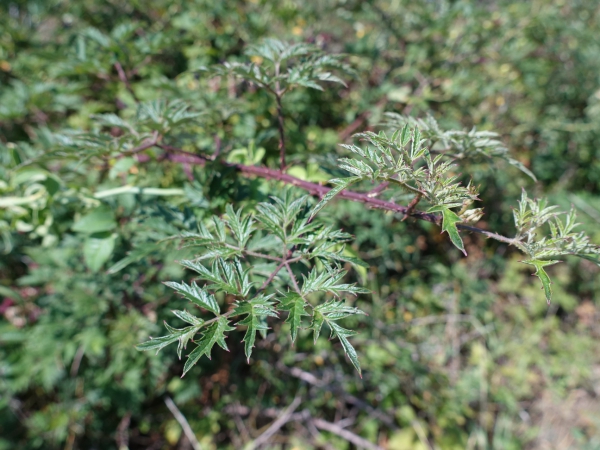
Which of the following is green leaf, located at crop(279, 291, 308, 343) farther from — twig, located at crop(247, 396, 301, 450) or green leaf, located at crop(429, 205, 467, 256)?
twig, located at crop(247, 396, 301, 450)

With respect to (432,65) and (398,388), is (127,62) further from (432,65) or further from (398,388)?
(398,388)

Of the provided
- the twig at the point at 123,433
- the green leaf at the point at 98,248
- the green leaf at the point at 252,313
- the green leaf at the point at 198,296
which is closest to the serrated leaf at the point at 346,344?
the green leaf at the point at 252,313

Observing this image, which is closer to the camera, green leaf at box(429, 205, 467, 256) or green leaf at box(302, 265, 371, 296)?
green leaf at box(429, 205, 467, 256)

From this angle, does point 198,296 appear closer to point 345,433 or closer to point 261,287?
point 261,287

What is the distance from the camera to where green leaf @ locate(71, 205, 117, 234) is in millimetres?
1455

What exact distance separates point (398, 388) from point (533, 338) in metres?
1.32

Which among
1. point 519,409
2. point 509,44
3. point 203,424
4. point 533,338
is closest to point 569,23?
point 509,44

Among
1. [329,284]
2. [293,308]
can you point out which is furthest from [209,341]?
[329,284]

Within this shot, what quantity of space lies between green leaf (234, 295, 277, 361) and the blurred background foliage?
42 cm

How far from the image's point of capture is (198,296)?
0.97 metres

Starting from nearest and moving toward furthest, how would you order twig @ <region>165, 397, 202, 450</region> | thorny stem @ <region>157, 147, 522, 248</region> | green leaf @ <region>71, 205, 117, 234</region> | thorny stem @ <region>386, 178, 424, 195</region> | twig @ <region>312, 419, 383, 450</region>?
thorny stem @ <region>386, 178, 424, 195</region>, thorny stem @ <region>157, 147, 522, 248</region>, green leaf @ <region>71, 205, 117, 234</region>, twig @ <region>165, 397, 202, 450</region>, twig @ <region>312, 419, 383, 450</region>

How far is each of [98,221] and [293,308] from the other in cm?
93

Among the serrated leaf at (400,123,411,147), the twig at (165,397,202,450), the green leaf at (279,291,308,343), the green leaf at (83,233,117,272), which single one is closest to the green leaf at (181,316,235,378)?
the green leaf at (279,291,308,343)

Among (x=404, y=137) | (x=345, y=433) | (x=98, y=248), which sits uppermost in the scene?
(x=404, y=137)
